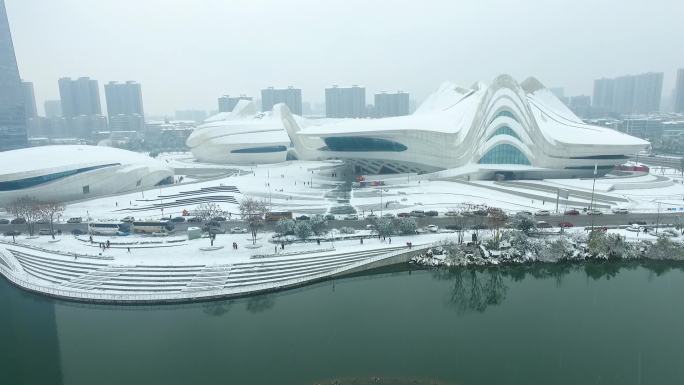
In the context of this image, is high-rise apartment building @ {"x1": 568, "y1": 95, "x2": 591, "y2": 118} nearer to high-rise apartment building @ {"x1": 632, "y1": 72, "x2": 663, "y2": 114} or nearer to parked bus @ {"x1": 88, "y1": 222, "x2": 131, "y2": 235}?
high-rise apartment building @ {"x1": 632, "y1": 72, "x2": 663, "y2": 114}

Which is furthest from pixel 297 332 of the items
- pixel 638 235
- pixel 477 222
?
pixel 638 235

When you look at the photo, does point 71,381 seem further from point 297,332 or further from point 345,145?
point 345,145

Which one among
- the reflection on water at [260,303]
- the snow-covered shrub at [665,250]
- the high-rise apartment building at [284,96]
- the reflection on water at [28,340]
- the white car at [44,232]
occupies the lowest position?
the reflection on water at [28,340]

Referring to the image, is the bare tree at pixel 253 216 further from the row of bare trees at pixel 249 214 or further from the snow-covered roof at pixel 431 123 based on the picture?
the snow-covered roof at pixel 431 123

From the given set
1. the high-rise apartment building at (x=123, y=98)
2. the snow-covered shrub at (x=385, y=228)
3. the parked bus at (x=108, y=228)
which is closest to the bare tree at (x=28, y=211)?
the parked bus at (x=108, y=228)

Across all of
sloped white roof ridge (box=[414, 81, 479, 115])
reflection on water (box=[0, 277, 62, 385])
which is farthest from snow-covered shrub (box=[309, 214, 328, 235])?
sloped white roof ridge (box=[414, 81, 479, 115])

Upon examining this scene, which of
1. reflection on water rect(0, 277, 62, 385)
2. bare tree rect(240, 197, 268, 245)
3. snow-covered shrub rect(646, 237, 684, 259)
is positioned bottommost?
reflection on water rect(0, 277, 62, 385)
